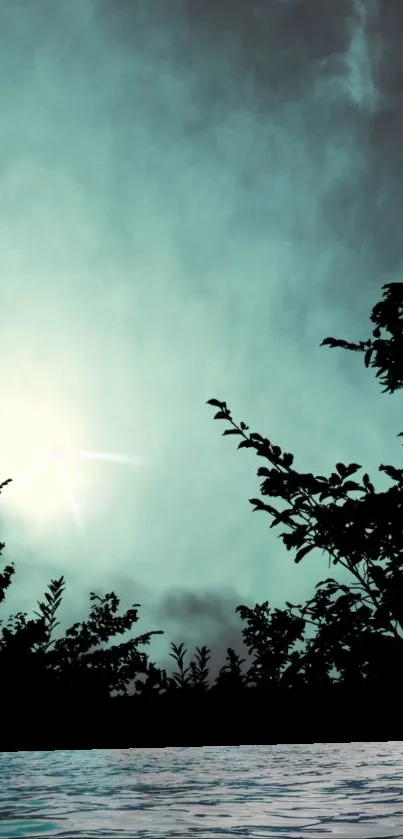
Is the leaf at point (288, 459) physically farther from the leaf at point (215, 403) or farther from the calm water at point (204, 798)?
the calm water at point (204, 798)

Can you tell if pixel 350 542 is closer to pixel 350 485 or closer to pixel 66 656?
pixel 350 485

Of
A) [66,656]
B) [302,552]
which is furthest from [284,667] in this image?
[66,656]

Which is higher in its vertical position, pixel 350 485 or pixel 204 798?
pixel 350 485

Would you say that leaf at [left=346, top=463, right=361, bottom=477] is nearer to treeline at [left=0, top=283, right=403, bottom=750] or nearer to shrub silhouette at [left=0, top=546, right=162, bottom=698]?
treeline at [left=0, top=283, right=403, bottom=750]

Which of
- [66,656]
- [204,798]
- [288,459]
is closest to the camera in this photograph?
[204,798]

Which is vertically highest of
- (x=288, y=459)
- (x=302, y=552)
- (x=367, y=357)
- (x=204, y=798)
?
(x=367, y=357)

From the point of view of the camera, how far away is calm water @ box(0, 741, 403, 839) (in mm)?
2115

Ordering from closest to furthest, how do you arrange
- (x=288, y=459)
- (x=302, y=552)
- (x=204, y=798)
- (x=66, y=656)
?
(x=204, y=798), (x=302, y=552), (x=288, y=459), (x=66, y=656)

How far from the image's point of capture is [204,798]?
2939 millimetres

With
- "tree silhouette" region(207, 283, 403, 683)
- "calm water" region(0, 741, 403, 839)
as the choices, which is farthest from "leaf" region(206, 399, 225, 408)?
"calm water" region(0, 741, 403, 839)

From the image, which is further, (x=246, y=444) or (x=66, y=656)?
→ (x=66, y=656)

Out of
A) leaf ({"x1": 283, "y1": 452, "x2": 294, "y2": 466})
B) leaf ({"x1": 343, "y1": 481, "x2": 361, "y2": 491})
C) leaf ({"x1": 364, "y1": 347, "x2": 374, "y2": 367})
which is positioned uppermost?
leaf ({"x1": 364, "y1": 347, "x2": 374, "y2": 367})

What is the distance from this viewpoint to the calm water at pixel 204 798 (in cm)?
212

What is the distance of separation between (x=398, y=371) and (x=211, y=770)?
2.89 meters
